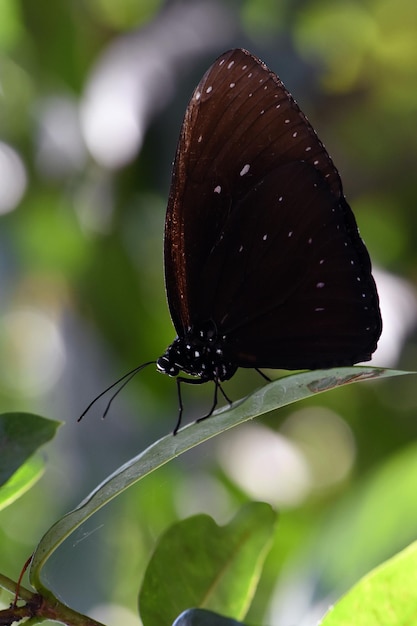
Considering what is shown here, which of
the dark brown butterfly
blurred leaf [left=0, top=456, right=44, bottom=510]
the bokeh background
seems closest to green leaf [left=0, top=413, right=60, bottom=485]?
blurred leaf [left=0, top=456, right=44, bottom=510]

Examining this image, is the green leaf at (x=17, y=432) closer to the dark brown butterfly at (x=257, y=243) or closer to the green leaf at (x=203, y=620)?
the green leaf at (x=203, y=620)

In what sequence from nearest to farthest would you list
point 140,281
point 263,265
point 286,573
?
1. point 263,265
2. point 286,573
3. point 140,281

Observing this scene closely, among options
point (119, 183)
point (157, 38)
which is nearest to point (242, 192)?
point (119, 183)

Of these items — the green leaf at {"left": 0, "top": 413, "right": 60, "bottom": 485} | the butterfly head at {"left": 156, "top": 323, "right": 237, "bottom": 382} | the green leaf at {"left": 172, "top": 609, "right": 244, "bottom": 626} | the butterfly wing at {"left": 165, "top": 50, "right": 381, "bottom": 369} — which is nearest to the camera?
the green leaf at {"left": 172, "top": 609, "right": 244, "bottom": 626}

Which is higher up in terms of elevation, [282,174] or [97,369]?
[282,174]

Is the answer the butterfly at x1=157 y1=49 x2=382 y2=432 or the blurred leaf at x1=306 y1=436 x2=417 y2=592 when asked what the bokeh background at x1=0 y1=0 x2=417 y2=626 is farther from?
the butterfly at x1=157 y1=49 x2=382 y2=432

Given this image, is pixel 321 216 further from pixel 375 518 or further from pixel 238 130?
A: pixel 375 518

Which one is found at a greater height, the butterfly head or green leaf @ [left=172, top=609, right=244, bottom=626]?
the butterfly head
